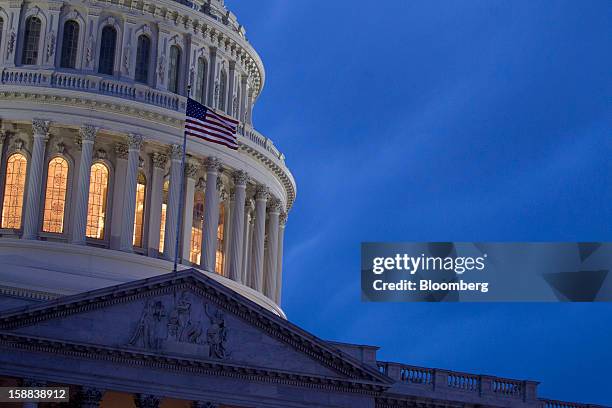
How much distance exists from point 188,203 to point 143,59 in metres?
8.37

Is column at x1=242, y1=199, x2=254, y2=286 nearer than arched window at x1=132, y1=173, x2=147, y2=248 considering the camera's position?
No

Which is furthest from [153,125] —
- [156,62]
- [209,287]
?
[209,287]

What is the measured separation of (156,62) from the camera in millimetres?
73875

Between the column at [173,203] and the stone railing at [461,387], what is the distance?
50.4 feet

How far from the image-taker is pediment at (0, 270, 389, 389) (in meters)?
51.2

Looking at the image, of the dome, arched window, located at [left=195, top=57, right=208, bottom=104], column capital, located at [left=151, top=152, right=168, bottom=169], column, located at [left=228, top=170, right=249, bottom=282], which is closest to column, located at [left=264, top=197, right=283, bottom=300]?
the dome

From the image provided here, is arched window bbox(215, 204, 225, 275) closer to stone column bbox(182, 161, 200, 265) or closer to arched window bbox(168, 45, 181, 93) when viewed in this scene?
stone column bbox(182, 161, 200, 265)

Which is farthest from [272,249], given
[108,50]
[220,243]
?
[108,50]

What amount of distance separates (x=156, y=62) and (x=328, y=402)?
2534cm

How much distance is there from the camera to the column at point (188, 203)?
72.2 m

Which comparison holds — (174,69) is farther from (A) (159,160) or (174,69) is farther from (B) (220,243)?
(B) (220,243)

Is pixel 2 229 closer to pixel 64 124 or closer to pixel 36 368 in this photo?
pixel 64 124

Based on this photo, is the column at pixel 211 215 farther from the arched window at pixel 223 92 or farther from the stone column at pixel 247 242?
the arched window at pixel 223 92

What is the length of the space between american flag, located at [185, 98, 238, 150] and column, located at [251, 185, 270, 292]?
1287 cm
